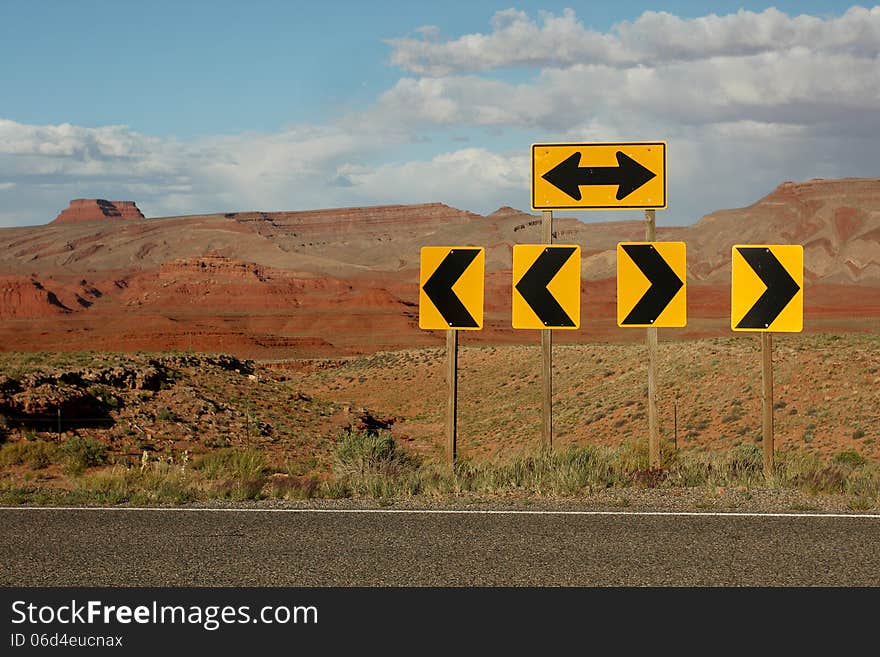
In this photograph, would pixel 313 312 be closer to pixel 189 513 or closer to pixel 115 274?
pixel 115 274

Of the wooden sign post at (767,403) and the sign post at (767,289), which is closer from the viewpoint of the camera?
the wooden sign post at (767,403)

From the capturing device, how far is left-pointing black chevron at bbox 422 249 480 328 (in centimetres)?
1159

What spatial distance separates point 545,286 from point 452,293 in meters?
1.11

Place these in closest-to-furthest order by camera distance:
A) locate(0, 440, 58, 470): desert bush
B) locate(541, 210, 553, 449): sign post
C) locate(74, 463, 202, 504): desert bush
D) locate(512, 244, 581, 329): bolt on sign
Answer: locate(74, 463, 202, 504): desert bush → locate(512, 244, 581, 329): bolt on sign → locate(541, 210, 553, 449): sign post → locate(0, 440, 58, 470): desert bush

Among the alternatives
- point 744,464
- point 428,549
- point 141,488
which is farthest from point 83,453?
point 428,549

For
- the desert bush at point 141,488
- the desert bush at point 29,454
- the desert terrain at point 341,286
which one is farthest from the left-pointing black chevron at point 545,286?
the desert terrain at point 341,286

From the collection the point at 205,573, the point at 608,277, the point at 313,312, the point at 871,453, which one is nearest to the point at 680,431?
the point at 871,453

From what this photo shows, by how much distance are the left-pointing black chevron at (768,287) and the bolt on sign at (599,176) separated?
1225 mm

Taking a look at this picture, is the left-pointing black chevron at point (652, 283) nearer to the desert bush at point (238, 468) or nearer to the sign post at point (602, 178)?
the sign post at point (602, 178)

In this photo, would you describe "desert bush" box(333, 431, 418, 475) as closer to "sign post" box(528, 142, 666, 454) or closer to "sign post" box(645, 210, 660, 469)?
"sign post" box(528, 142, 666, 454)

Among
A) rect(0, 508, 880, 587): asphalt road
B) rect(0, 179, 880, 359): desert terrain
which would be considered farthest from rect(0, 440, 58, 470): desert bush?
rect(0, 179, 880, 359): desert terrain

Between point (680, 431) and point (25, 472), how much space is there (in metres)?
17.4

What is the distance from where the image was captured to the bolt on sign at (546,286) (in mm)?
11430

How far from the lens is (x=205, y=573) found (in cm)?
657
